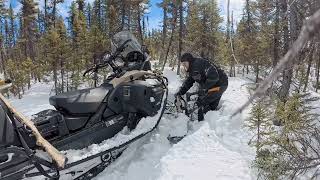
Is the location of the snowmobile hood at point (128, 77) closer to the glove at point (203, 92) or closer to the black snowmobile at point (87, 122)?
the black snowmobile at point (87, 122)

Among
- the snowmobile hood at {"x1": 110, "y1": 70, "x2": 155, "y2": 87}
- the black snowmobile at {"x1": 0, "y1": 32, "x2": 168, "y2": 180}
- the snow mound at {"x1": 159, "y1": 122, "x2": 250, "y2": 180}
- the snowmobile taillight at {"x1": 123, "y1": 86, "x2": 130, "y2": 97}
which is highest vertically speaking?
the snowmobile hood at {"x1": 110, "y1": 70, "x2": 155, "y2": 87}

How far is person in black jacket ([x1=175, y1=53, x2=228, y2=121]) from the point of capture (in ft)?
24.1

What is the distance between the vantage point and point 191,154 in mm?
5488

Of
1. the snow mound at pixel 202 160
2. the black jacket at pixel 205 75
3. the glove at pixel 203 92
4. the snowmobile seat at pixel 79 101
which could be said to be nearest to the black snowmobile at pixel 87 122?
the snowmobile seat at pixel 79 101

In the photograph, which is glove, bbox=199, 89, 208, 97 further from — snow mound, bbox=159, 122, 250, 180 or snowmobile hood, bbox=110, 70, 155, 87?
snowmobile hood, bbox=110, 70, 155, 87

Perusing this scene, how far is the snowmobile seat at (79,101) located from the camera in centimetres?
496

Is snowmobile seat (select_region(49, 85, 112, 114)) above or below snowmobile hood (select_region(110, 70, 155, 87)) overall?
below

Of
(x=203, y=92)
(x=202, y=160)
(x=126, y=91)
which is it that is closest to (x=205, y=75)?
(x=203, y=92)

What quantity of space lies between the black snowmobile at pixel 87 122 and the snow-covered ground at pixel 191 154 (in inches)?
13.3

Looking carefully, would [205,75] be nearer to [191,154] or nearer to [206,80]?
[206,80]

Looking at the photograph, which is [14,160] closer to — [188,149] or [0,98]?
[0,98]

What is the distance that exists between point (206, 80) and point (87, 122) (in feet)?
10.2

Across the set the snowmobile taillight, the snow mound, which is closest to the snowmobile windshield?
the snowmobile taillight

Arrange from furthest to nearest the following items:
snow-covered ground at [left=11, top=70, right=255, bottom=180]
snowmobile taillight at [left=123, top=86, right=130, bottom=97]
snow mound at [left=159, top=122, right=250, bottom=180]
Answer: snowmobile taillight at [left=123, top=86, right=130, bottom=97] → snow-covered ground at [left=11, top=70, right=255, bottom=180] → snow mound at [left=159, top=122, right=250, bottom=180]
